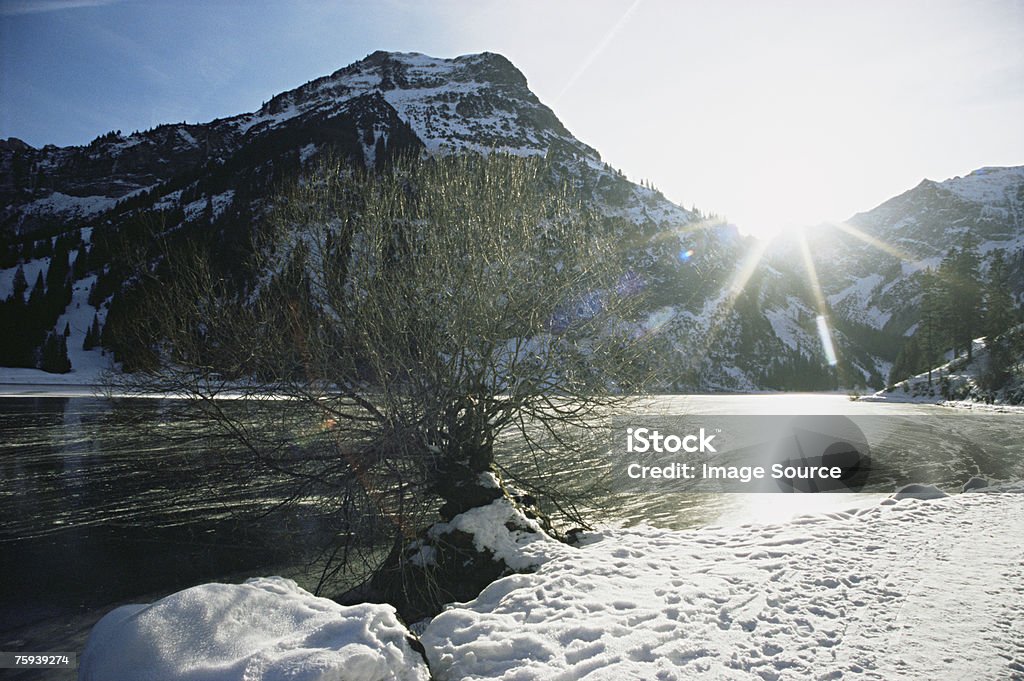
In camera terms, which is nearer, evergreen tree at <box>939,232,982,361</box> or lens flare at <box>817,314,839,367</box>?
evergreen tree at <box>939,232,982,361</box>

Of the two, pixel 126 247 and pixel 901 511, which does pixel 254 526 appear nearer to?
pixel 126 247

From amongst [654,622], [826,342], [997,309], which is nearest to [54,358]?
[654,622]

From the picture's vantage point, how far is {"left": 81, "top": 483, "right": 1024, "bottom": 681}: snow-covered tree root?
197 inches

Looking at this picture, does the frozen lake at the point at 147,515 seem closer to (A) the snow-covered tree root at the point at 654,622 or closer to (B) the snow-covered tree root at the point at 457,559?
(B) the snow-covered tree root at the point at 457,559

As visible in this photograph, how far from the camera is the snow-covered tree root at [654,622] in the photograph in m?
5.00

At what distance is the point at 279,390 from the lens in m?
11.3

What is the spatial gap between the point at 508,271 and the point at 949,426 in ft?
146

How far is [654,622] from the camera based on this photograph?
696 centimetres

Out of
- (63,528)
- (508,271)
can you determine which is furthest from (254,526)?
(508,271)

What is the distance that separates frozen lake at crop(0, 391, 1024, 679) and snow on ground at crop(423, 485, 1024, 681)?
6065mm

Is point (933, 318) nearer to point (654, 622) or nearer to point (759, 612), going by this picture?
point (759, 612)

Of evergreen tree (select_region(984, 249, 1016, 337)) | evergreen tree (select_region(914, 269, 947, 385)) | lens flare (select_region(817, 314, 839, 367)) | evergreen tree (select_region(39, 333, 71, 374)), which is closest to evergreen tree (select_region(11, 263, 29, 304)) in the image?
evergreen tree (select_region(39, 333, 71, 374))

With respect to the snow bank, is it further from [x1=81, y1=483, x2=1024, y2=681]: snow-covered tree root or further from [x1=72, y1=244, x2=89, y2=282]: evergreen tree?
[x1=72, y1=244, x2=89, y2=282]: evergreen tree

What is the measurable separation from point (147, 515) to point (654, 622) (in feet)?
58.5
